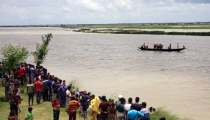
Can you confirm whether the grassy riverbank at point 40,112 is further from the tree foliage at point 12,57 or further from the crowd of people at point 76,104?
the tree foliage at point 12,57

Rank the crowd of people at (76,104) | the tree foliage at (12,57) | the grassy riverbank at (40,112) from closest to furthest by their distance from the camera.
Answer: the crowd of people at (76,104), the grassy riverbank at (40,112), the tree foliage at (12,57)

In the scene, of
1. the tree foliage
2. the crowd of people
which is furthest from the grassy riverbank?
the tree foliage

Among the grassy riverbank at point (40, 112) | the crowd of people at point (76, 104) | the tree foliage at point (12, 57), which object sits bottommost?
the grassy riverbank at point (40, 112)

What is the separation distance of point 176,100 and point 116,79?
356 inches

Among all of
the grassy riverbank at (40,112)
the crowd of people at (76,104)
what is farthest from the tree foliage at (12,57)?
the grassy riverbank at (40,112)

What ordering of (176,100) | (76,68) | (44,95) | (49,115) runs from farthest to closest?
(76,68) → (176,100) → (44,95) → (49,115)

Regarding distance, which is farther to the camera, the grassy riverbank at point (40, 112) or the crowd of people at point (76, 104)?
the grassy riverbank at point (40, 112)

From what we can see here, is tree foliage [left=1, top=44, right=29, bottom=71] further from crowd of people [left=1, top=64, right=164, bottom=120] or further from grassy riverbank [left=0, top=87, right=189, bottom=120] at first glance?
grassy riverbank [left=0, top=87, right=189, bottom=120]

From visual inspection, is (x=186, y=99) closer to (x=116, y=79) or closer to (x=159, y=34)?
(x=116, y=79)

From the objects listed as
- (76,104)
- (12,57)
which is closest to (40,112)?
(76,104)

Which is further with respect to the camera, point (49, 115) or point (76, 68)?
point (76, 68)

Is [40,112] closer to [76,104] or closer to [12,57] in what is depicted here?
[76,104]

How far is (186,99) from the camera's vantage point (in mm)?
22156

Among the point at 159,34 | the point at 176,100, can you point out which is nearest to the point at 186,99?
the point at 176,100
